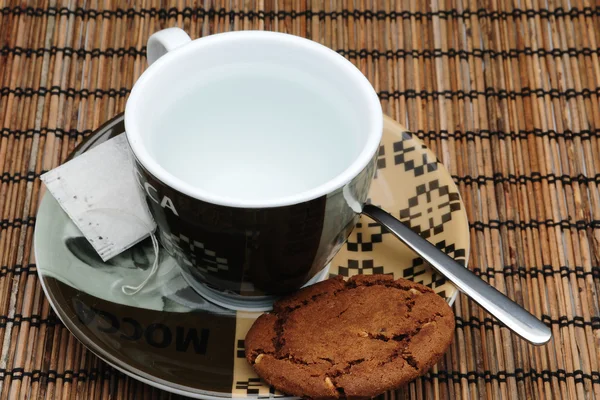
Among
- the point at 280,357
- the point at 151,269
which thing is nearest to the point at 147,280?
the point at 151,269

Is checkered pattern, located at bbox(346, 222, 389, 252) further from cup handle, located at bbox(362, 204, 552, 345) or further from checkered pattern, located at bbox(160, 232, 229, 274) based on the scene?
checkered pattern, located at bbox(160, 232, 229, 274)

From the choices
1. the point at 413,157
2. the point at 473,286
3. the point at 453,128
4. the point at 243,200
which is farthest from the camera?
the point at 453,128

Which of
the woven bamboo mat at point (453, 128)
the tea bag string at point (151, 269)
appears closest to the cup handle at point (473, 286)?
the woven bamboo mat at point (453, 128)

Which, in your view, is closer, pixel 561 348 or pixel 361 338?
pixel 361 338

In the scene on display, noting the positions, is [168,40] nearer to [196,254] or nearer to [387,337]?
[196,254]

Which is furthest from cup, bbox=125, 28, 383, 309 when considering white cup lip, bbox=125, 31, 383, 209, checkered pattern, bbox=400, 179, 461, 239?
checkered pattern, bbox=400, 179, 461, 239

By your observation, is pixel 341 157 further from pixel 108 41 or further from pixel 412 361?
pixel 108 41

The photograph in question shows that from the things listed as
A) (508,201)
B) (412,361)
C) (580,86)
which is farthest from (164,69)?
(580,86)

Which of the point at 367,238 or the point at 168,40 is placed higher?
the point at 168,40
